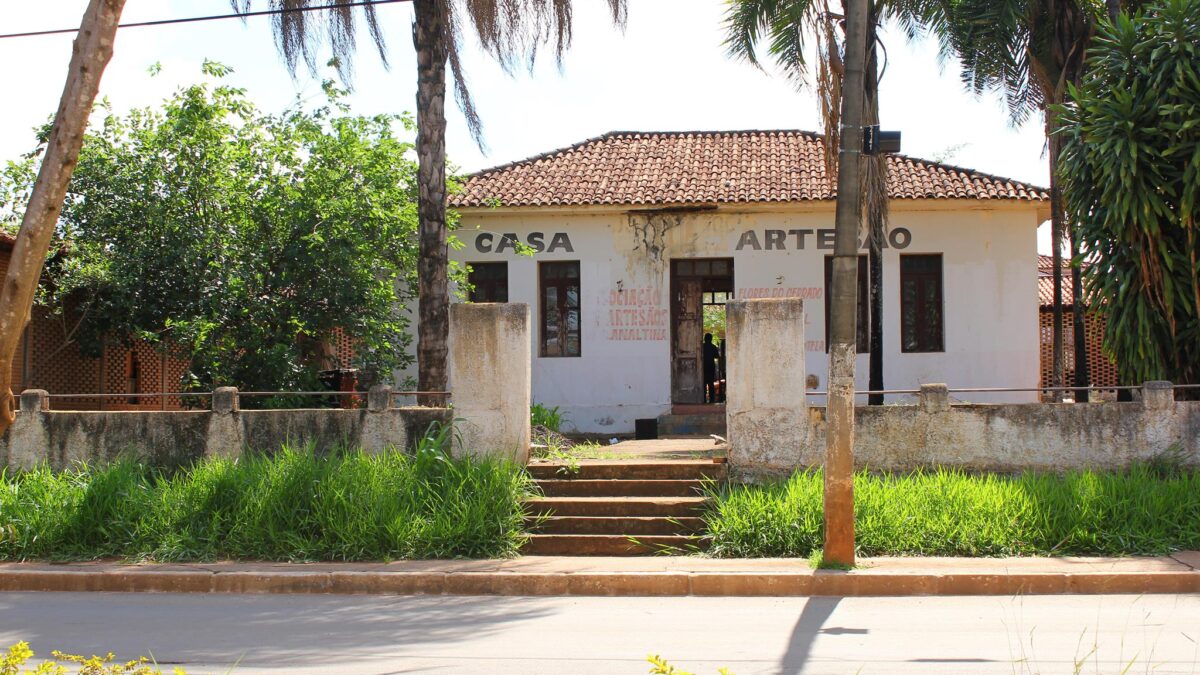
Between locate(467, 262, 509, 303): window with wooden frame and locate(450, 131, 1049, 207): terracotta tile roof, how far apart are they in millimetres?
1383

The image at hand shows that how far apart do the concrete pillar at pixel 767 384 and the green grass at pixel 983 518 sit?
0.70 m

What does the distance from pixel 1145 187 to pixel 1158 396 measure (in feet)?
8.63

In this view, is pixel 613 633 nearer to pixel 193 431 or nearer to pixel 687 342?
pixel 193 431

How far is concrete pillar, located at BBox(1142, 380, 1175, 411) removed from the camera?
11.1m

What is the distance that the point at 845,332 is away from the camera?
9.28 metres

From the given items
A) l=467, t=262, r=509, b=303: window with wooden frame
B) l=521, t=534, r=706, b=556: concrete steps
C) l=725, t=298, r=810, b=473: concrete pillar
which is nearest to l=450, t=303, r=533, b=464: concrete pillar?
l=521, t=534, r=706, b=556: concrete steps

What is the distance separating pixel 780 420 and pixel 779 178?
9050 millimetres

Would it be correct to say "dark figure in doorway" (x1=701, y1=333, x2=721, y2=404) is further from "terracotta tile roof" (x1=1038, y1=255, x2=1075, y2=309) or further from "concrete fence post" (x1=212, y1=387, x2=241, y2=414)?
"terracotta tile roof" (x1=1038, y1=255, x2=1075, y2=309)

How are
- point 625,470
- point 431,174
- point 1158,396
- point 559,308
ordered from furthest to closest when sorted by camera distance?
point 559,308, point 431,174, point 625,470, point 1158,396

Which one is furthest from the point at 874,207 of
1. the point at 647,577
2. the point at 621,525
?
the point at 647,577

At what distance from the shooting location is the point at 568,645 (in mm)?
6992

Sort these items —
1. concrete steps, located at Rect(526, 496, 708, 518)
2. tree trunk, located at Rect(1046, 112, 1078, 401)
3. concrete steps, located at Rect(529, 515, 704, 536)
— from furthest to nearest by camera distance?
1. tree trunk, located at Rect(1046, 112, 1078, 401)
2. concrete steps, located at Rect(526, 496, 708, 518)
3. concrete steps, located at Rect(529, 515, 704, 536)

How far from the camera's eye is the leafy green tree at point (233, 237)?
568 inches

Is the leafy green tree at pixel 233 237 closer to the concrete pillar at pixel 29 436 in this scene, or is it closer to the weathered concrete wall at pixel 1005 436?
the concrete pillar at pixel 29 436
